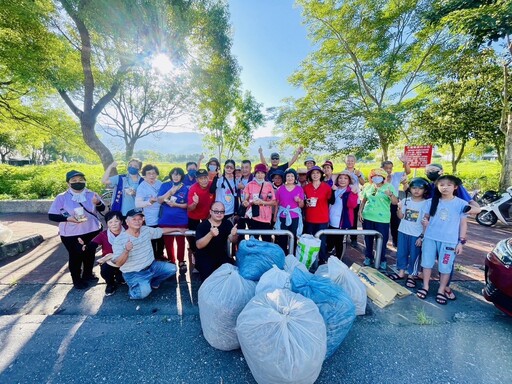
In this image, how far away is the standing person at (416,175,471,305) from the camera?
2.74m

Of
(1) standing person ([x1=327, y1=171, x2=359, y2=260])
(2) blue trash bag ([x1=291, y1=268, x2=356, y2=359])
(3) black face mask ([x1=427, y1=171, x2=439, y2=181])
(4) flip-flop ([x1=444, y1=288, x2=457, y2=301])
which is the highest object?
(3) black face mask ([x1=427, y1=171, x2=439, y2=181])

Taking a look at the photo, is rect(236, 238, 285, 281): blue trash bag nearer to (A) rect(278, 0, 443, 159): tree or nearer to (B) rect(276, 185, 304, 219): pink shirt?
(B) rect(276, 185, 304, 219): pink shirt

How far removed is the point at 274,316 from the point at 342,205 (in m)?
2.80

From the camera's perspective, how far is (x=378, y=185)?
3621 mm

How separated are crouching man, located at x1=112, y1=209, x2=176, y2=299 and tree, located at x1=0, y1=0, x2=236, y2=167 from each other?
5.21 meters

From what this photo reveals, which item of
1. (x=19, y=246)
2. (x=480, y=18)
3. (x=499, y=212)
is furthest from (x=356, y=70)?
(x=19, y=246)

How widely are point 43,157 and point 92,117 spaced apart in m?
47.9

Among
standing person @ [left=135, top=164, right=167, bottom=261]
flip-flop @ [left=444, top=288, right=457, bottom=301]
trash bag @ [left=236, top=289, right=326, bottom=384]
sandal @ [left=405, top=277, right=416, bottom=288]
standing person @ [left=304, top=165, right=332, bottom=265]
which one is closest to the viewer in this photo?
trash bag @ [left=236, top=289, right=326, bottom=384]

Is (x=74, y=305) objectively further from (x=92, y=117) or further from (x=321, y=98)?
(x=321, y=98)

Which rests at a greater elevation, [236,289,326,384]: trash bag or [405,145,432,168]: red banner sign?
[405,145,432,168]: red banner sign

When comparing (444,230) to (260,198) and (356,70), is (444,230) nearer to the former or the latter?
(260,198)

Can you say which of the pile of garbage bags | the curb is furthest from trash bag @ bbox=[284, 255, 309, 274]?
the curb

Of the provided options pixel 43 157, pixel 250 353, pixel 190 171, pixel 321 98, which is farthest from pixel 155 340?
pixel 43 157

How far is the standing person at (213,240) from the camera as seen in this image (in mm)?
2748
